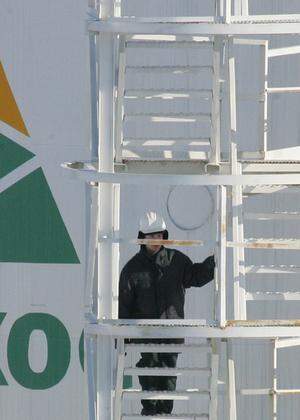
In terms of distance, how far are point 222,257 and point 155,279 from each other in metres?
0.94

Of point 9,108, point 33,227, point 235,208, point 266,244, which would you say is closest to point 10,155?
point 9,108

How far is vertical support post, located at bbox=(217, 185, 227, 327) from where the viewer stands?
38.1 feet

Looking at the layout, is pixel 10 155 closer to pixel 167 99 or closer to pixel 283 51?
pixel 167 99

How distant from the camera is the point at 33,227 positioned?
14391 millimetres

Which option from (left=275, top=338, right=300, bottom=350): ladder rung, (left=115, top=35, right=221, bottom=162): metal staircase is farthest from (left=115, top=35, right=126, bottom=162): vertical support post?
(left=275, top=338, right=300, bottom=350): ladder rung

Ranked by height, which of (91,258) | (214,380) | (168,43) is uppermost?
(168,43)

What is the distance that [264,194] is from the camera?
13.9m

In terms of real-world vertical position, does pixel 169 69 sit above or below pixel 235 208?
above

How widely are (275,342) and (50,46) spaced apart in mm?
3467

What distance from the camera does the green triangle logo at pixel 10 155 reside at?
565 inches

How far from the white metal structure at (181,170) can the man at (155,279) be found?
0.21m

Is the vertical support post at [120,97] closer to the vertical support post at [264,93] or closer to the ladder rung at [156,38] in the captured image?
the ladder rung at [156,38]

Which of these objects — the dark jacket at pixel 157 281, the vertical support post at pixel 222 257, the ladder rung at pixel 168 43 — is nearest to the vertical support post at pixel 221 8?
the ladder rung at pixel 168 43

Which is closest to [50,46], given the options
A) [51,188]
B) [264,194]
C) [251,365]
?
[51,188]
